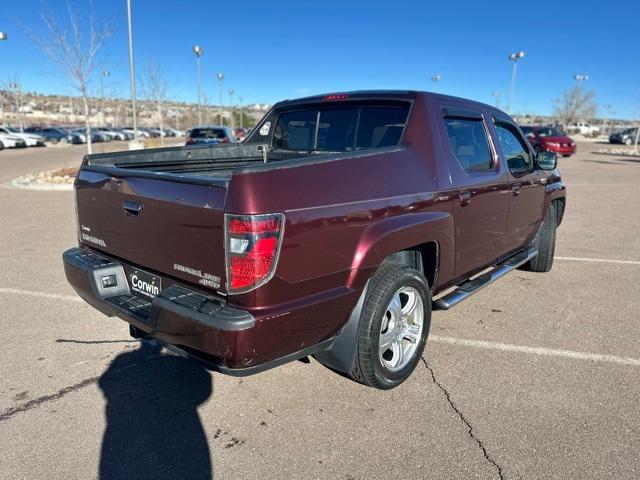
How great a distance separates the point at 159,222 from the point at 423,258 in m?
1.92

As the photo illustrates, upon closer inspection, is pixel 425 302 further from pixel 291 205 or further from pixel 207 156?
pixel 207 156

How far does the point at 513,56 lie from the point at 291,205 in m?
41.9

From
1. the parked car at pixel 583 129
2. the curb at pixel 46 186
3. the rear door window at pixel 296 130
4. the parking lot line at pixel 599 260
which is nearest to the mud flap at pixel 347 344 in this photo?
A: the rear door window at pixel 296 130

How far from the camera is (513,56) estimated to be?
3822cm

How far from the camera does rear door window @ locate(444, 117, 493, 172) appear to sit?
372 cm

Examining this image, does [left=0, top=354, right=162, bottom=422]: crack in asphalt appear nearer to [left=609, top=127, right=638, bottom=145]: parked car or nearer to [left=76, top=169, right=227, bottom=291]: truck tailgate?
[left=76, top=169, right=227, bottom=291]: truck tailgate

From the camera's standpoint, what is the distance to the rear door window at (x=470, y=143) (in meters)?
3.72

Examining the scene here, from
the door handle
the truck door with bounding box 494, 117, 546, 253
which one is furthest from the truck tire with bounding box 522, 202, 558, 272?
the door handle

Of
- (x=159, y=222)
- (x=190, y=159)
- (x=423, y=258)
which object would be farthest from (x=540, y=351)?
(x=190, y=159)

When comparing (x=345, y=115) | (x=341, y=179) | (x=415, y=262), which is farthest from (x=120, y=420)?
(x=345, y=115)

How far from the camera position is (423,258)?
3.54 metres

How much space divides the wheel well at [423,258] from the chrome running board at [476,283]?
20 cm

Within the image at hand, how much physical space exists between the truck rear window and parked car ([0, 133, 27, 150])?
35.9 m

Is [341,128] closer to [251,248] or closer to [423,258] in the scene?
[423,258]
